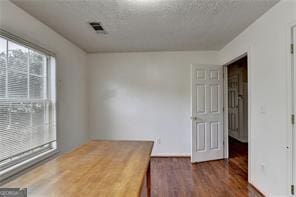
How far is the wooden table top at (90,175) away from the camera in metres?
1.24

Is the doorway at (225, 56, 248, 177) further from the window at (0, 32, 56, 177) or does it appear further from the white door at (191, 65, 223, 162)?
the window at (0, 32, 56, 177)

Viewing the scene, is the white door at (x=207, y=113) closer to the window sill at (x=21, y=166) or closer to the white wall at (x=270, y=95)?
the white wall at (x=270, y=95)

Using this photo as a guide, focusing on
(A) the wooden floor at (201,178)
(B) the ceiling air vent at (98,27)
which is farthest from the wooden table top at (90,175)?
(B) the ceiling air vent at (98,27)

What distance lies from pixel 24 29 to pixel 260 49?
3.04m

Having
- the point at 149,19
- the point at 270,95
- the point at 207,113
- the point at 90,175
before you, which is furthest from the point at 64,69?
the point at 270,95

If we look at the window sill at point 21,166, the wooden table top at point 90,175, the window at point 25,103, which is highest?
the window at point 25,103

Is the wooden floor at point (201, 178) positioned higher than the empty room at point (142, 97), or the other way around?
the empty room at point (142, 97)

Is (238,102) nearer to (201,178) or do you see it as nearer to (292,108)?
(201,178)

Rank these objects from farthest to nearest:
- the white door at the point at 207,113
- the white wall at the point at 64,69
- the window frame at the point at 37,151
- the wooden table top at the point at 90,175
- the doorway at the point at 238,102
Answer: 1. the doorway at the point at 238,102
2. the white door at the point at 207,113
3. the white wall at the point at 64,69
4. the window frame at the point at 37,151
5. the wooden table top at the point at 90,175

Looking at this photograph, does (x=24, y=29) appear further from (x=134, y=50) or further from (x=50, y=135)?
(x=134, y=50)

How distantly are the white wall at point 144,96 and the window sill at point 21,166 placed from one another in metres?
1.93

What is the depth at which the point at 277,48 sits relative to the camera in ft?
8.41

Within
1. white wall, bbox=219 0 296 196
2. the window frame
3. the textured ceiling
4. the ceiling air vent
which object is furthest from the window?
white wall, bbox=219 0 296 196

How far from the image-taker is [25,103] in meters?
2.76
